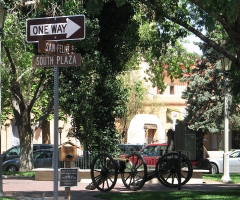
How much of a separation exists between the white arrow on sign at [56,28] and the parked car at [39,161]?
24.0 metres

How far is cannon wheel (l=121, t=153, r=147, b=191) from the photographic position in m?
18.4

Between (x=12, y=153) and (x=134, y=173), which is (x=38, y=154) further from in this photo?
(x=134, y=173)

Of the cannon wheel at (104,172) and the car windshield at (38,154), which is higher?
the car windshield at (38,154)

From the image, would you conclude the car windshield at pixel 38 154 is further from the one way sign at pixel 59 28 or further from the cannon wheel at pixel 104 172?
the one way sign at pixel 59 28

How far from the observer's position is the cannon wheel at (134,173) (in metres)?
18.4

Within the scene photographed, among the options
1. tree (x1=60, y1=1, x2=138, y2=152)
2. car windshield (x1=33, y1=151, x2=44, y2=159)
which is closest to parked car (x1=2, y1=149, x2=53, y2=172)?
car windshield (x1=33, y1=151, x2=44, y2=159)

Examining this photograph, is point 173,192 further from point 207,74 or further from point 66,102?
point 207,74

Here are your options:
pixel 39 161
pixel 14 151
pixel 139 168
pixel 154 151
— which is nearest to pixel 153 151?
pixel 154 151

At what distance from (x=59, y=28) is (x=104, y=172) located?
342 inches

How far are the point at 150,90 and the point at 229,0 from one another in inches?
1638

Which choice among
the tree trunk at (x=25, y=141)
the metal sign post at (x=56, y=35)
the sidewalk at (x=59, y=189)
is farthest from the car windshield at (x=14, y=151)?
the metal sign post at (x=56, y=35)

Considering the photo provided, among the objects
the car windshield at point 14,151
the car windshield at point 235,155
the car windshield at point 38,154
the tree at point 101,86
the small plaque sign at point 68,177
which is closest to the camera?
the small plaque sign at point 68,177

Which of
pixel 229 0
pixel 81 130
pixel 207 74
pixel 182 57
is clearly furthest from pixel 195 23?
pixel 207 74

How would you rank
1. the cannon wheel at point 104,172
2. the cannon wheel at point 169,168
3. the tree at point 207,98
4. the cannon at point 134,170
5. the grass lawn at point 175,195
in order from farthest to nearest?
1. the tree at point 207,98
2. the cannon wheel at point 169,168
3. the cannon at point 134,170
4. the cannon wheel at point 104,172
5. the grass lawn at point 175,195
